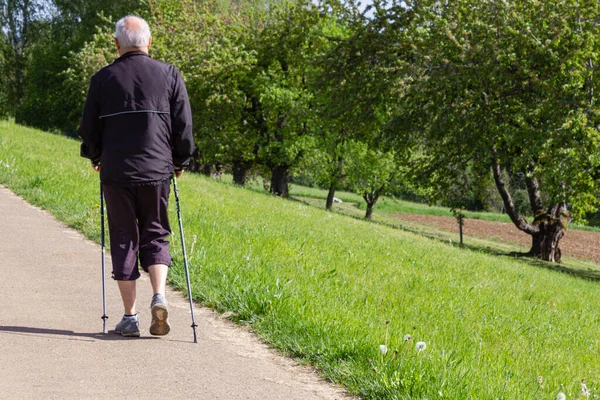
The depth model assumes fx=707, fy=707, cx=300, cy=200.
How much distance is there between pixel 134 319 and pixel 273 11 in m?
32.9

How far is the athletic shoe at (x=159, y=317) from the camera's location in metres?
5.18

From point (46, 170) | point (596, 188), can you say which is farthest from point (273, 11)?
point (46, 170)

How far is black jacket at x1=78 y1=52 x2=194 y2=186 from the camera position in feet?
17.1

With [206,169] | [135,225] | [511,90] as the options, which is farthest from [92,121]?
[206,169]

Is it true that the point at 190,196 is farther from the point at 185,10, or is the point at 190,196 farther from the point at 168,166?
the point at 185,10

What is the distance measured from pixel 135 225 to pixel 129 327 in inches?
30.0

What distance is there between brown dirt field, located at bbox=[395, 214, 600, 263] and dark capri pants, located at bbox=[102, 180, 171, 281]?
32922 mm

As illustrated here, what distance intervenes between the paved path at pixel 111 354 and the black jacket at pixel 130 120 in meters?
1.23

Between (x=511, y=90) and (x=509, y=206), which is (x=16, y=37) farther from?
(x=511, y=90)

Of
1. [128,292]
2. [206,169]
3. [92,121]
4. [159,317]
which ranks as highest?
[92,121]

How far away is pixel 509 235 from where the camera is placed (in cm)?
4741

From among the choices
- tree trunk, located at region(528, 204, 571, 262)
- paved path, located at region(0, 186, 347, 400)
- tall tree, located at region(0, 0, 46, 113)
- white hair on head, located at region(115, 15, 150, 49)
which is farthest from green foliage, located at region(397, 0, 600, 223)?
tall tree, located at region(0, 0, 46, 113)

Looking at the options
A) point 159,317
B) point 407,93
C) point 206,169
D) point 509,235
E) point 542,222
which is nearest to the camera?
point 159,317

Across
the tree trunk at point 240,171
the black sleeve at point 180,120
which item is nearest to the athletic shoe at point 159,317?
the black sleeve at point 180,120
